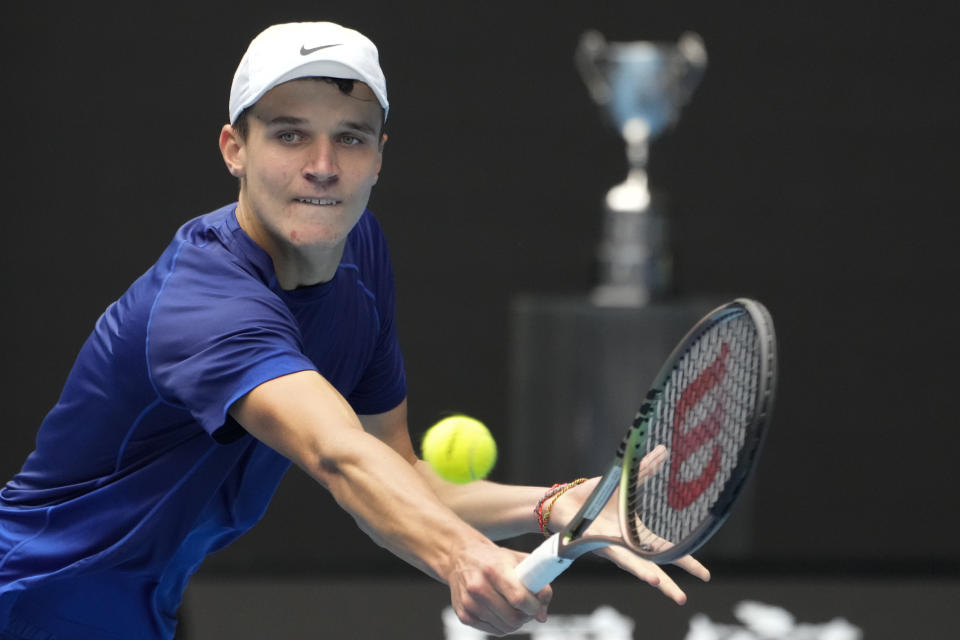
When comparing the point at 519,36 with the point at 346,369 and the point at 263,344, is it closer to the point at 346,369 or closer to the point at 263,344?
the point at 346,369

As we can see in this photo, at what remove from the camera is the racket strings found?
1.90 metres

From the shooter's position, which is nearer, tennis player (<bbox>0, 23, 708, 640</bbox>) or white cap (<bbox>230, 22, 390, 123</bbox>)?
tennis player (<bbox>0, 23, 708, 640</bbox>)

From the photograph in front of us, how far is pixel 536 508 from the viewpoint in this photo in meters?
2.23

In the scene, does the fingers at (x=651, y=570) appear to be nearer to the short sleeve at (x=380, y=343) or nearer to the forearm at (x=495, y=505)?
the forearm at (x=495, y=505)

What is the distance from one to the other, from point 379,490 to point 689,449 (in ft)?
1.62

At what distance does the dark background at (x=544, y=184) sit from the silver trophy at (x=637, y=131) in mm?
283

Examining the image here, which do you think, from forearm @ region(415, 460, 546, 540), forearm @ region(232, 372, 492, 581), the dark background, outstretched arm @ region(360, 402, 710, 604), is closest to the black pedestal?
the dark background

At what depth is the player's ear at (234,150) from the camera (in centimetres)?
209

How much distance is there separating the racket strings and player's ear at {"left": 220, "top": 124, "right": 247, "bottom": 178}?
0.66 m

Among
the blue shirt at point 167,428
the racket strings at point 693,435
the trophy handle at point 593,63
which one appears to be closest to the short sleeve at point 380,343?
the blue shirt at point 167,428

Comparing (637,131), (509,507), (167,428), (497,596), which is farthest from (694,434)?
(637,131)

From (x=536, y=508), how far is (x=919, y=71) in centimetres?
302

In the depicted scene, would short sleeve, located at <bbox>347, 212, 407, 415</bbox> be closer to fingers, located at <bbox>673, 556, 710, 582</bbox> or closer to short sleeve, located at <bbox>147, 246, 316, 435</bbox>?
short sleeve, located at <bbox>147, 246, 316, 435</bbox>

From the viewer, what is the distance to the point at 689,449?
2049mm
